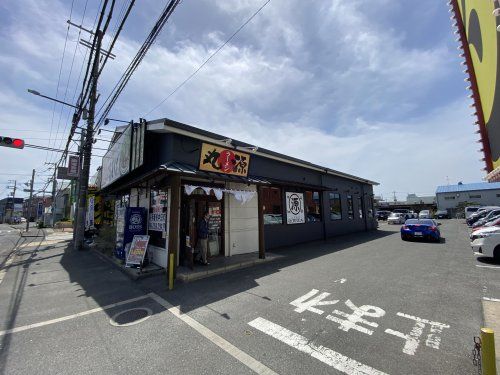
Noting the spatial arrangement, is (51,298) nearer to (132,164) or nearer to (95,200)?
(132,164)

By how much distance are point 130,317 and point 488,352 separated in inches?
219

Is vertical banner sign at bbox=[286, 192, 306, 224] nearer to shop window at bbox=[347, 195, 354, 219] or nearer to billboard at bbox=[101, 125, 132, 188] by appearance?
shop window at bbox=[347, 195, 354, 219]

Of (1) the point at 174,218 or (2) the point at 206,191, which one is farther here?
(2) the point at 206,191

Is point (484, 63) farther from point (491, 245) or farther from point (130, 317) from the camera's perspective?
point (491, 245)

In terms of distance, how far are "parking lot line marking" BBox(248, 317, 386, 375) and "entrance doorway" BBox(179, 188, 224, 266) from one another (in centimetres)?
444

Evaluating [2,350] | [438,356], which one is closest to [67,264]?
[2,350]

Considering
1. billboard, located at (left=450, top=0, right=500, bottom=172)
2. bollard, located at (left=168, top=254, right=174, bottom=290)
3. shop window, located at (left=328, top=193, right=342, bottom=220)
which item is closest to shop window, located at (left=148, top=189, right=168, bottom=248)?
bollard, located at (left=168, top=254, right=174, bottom=290)

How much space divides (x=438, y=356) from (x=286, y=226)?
393 inches

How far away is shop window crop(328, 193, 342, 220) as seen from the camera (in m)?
17.8

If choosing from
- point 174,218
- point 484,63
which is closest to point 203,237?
point 174,218

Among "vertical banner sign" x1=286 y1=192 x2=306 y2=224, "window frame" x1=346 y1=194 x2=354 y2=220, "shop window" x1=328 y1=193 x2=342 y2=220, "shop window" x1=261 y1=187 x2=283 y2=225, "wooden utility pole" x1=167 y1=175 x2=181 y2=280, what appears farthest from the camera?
"window frame" x1=346 y1=194 x2=354 y2=220

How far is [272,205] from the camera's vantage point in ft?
42.1

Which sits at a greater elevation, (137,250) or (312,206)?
(312,206)

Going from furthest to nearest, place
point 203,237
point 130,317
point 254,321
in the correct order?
point 203,237, point 130,317, point 254,321
